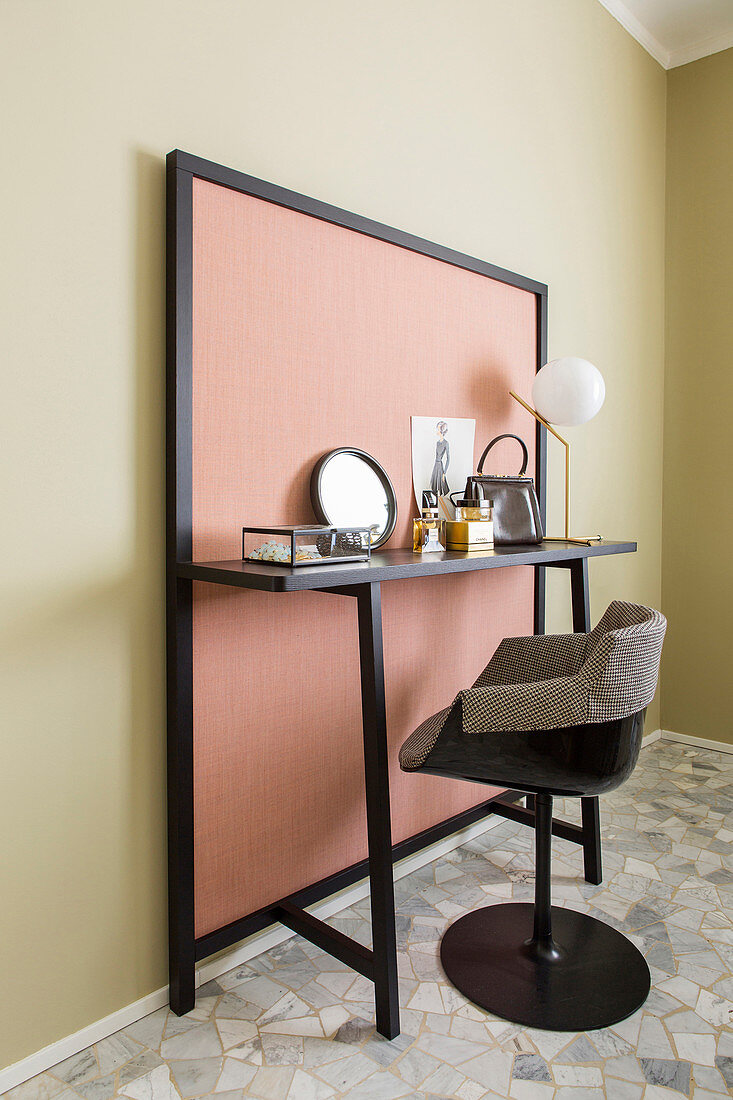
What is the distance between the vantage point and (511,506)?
217 centimetres

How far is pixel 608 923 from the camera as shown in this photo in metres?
1.89

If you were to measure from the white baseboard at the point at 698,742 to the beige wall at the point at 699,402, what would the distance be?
0.02 m

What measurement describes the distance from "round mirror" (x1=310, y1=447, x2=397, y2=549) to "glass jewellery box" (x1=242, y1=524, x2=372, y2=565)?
0.20m

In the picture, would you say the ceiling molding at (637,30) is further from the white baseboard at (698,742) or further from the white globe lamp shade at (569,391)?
the white baseboard at (698,742)

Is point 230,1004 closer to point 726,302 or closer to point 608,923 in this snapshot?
point 608,923

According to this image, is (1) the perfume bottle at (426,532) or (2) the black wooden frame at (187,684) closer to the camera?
(2) the black wooden frame at (187,684)

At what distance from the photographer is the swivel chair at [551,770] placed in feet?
4.80

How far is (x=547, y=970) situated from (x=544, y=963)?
0.8 inches

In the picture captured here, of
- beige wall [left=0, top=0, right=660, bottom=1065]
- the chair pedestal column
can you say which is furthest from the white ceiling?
the chair pedestal column

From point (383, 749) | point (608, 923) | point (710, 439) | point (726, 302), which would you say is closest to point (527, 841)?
point (608, 923)

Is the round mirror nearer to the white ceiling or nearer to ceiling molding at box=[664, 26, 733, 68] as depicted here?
the white ceiling

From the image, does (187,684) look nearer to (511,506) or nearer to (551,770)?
(551,770)

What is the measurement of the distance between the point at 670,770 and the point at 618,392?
1.54 meters

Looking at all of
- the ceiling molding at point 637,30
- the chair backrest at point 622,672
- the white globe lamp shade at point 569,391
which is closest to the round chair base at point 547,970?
the chair backrest at point 622,672
